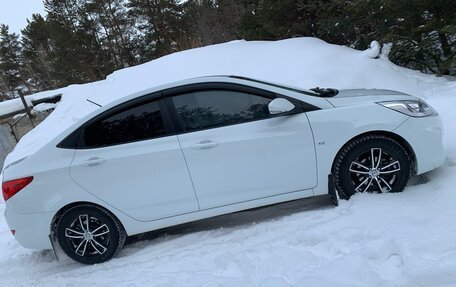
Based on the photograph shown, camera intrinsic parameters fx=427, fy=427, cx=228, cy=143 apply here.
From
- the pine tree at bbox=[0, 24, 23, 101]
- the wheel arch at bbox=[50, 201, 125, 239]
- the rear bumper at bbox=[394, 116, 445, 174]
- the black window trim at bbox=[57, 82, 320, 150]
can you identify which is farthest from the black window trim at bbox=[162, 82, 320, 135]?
the pine tree at bbox=[0, 24, 23, 101]

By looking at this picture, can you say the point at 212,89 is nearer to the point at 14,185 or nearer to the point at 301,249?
the point at 301,249

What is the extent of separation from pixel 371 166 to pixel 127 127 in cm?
246

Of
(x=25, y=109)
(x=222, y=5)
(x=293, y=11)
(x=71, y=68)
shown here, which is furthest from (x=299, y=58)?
(x=71, y=68)

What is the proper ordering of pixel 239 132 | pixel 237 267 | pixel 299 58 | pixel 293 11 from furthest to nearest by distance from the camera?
1. pixel 293 11
2. pixel 299 58
3. pixel 239 132
4. pixel 237 267

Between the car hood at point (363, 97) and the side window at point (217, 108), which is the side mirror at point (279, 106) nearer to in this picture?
the side window at point (217, 108)

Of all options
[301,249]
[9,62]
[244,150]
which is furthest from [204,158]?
[9,62]

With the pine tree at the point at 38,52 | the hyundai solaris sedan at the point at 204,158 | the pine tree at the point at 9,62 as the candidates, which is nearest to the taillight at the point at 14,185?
the hyundai solaris sedan at the point at 204,158

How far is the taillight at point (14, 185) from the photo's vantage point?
14.0 feet

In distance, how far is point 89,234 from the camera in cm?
436

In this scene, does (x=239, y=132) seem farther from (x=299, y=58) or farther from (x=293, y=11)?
(x=293, y=11)

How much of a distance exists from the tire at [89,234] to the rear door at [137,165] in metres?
0.23

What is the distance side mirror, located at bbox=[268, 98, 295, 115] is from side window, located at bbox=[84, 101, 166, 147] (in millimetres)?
1082

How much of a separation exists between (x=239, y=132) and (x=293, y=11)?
940 cm

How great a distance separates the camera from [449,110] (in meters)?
6.38
